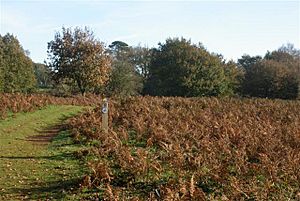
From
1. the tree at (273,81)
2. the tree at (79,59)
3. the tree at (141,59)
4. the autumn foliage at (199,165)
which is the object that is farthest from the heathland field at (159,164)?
the tree at (141,59)

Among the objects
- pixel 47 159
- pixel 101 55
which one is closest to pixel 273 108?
pixel 47 159

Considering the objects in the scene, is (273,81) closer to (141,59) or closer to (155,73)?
(155,73)

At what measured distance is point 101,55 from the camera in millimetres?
42844

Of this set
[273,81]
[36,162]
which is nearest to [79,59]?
[273,81]

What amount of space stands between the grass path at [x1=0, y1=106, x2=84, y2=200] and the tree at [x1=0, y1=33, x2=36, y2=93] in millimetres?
27271

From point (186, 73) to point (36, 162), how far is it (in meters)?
37.1

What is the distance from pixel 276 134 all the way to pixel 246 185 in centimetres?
550

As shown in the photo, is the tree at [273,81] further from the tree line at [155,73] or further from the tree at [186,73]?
the tree at [186,73]

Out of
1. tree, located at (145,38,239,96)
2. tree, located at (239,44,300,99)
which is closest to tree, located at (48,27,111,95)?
tree, located at (145,38,239,96)

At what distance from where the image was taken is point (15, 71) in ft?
155

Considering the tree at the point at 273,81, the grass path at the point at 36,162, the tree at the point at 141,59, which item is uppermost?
the tree at the point at 141,59

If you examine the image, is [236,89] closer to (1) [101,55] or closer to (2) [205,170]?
(1) [101,55]

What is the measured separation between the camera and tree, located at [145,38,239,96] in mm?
47125

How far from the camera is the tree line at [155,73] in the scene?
139ft
